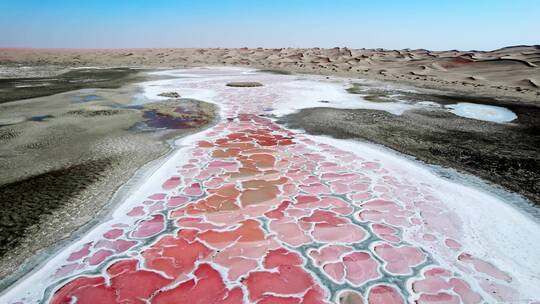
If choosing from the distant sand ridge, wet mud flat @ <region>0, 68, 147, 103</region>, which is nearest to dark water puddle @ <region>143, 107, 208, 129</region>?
wet mud flat @ <region>0, 68, 147, 103</region>

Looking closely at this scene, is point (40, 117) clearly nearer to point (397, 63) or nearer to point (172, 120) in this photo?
point (172, 120)

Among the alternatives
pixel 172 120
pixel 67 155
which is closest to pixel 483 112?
pixel 172 120

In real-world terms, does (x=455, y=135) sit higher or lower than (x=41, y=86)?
lower

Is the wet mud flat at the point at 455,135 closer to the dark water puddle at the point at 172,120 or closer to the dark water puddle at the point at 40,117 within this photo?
the dark water puddle at the point at 172,120

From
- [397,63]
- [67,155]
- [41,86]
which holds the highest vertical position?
[397,63]

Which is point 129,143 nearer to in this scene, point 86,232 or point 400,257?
point 86,232

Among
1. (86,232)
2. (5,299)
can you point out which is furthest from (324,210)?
(5,299)
